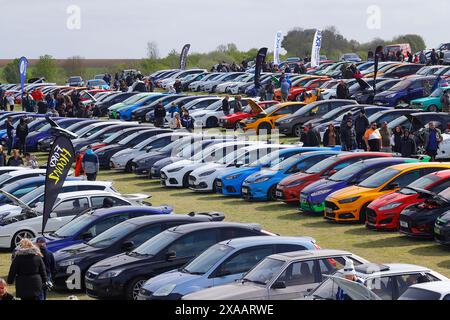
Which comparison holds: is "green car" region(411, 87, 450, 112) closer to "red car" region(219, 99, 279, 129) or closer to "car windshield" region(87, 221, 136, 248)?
"red car" region(219, 99, 279, 129)

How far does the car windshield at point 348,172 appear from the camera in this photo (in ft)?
85.1

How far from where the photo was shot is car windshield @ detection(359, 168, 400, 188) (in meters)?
24.7

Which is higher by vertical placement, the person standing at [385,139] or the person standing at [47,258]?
the person standing at [385,139]

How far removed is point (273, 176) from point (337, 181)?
2821 millimetres

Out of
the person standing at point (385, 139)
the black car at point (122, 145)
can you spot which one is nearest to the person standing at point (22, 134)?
the black car at point (122, 145)

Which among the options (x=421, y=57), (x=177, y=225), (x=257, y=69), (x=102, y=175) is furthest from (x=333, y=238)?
(x=421, y=57)

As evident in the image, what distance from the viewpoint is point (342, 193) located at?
24.9 meters

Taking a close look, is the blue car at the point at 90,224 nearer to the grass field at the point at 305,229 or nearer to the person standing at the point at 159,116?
the grass field at the point at 305,229

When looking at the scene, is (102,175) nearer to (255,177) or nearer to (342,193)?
(255,177)

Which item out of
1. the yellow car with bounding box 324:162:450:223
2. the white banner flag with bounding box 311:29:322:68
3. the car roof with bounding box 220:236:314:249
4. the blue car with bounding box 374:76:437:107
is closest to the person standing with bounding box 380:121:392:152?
the yellow car with bounding box 324:162:450:223

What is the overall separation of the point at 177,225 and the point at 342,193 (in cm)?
656

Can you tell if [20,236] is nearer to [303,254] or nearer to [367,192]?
[367,192]

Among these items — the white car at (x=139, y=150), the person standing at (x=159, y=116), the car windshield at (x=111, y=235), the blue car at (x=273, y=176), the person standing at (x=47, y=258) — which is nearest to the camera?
the person standing at (x=47, y=258)

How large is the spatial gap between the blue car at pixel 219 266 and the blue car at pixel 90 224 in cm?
384
